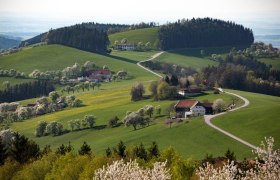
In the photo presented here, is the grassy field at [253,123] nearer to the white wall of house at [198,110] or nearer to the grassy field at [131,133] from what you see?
the grassy field at [131,133]

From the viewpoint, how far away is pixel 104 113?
438ft

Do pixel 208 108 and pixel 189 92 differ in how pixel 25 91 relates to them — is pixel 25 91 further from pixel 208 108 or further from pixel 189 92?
pixel 208 108

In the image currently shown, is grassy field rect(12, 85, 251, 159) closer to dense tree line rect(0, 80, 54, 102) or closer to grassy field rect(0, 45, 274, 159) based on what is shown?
grassy field rect(0, 45, 274, 159)

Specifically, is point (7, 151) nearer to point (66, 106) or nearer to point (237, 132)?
point (237, 132)

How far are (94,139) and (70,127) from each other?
16.0 m

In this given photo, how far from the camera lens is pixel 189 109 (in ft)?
396

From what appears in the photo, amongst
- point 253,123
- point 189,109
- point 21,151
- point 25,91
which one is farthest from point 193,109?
point 25,91

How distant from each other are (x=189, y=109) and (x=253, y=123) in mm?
21415

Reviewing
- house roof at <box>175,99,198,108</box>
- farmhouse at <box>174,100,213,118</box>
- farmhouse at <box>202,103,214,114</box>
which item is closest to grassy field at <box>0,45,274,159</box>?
house roof at <box>175,99,198,108</box>

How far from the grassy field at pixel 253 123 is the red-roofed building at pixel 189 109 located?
365 inches

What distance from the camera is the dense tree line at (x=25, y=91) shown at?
18238 cm

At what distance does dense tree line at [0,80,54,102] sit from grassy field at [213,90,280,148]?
→ 100016 millimetres

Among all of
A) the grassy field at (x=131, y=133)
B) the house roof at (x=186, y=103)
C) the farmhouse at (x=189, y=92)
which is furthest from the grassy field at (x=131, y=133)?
the house roof at (x=186, y=103)

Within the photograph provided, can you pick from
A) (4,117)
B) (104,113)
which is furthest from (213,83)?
(4,117)
